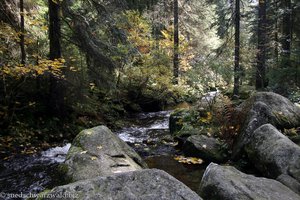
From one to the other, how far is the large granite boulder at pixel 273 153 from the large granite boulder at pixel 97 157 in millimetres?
2503

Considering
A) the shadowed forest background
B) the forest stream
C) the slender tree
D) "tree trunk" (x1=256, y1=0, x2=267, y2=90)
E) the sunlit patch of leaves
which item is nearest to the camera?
the forest stream

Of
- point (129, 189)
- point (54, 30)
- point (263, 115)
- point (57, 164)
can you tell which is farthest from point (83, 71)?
point (129, 189)

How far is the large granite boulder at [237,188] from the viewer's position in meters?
4.16

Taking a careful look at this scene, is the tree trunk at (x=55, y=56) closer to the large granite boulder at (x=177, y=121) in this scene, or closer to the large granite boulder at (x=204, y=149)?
the large granite boulder at (x=177, y=121)

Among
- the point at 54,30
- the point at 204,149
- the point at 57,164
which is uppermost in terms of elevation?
the point at 54,30

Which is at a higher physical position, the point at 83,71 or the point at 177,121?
the point at 83,71

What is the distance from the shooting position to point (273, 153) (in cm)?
584

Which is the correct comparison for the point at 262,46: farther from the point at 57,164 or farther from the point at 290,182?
the point at 57,164

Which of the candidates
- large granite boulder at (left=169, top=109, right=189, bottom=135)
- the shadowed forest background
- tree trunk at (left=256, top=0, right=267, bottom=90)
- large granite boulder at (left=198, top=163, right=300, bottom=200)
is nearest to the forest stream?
large granite boulder at (left=169, top=109, right=189, bottom=135)

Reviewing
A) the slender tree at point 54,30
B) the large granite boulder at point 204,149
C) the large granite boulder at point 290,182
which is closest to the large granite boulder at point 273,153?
the large granite boulder at point 290,182

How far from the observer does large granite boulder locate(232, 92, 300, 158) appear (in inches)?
296

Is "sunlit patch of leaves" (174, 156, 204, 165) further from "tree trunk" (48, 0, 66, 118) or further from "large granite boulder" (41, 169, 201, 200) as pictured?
"tree trunk" (48, 0, 66, 118)

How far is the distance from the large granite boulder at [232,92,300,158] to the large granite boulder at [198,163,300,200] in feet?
8.46

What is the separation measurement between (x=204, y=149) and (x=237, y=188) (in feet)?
12.8
